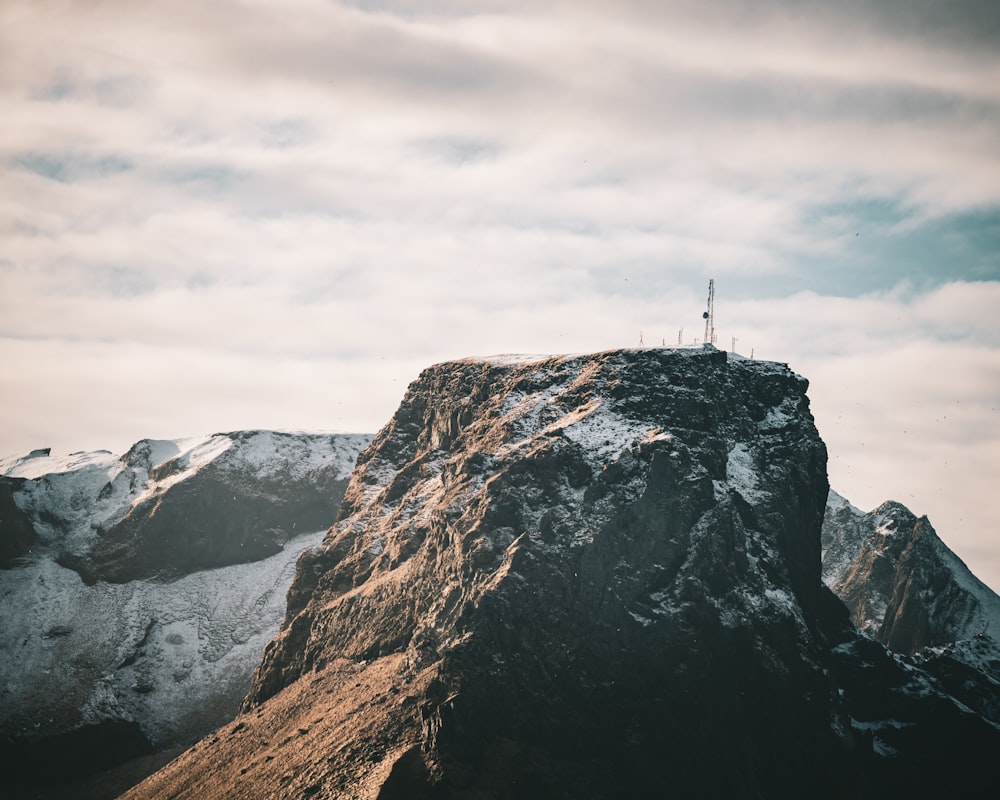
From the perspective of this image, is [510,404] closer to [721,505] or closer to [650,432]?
[650,432]

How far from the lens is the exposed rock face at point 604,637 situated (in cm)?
13375

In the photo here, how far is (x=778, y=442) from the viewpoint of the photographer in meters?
169

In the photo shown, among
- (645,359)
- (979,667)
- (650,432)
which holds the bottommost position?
(979,667)

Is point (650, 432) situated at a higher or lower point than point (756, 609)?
higher

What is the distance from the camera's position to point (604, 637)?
143 meters

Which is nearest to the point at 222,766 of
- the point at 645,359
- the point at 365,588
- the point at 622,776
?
the point at 365,588

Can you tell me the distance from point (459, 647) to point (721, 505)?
139ft

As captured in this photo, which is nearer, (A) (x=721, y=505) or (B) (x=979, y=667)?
(A) (x=721, y=505)

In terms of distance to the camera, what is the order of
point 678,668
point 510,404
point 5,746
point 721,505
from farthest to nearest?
point 5,746 < point 510,404 < point 721,505 < point 678,668

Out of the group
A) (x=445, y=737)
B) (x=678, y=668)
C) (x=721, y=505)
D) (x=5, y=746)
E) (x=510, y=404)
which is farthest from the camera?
(x=5, y=746)

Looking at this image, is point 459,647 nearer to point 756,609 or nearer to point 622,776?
point 622,776

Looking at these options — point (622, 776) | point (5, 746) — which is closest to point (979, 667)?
point (622, 776)

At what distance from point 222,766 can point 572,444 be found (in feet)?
213

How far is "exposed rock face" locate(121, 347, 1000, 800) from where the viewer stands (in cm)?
13375
